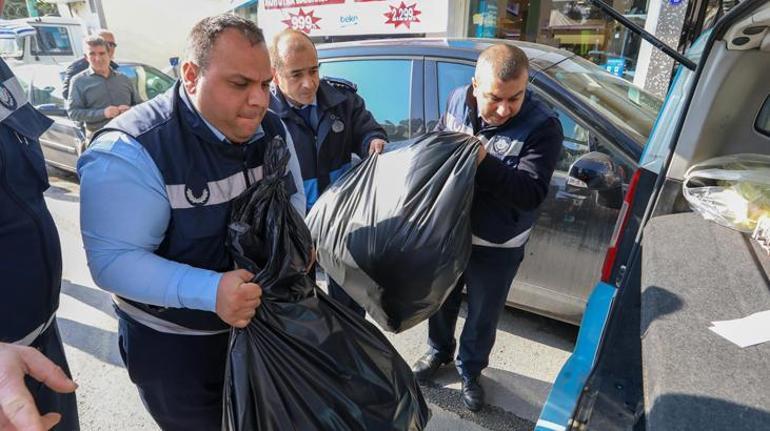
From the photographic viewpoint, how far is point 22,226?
1.21 m

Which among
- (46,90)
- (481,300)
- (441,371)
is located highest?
(46,90)

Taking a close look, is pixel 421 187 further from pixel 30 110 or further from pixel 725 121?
pixel 30 110

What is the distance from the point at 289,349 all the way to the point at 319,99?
4.25ft

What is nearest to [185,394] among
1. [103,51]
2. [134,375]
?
[134,375]

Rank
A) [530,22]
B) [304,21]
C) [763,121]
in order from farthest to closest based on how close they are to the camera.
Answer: [530,22] → [304,21] → [763,121]

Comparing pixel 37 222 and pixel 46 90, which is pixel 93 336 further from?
pixel 46 90

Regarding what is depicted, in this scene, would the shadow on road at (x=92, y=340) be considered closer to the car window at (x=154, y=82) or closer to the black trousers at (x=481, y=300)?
the black trousers at (x=481, y=300)

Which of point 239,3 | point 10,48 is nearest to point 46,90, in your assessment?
point 10,48

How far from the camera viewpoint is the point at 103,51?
4250 millimetres

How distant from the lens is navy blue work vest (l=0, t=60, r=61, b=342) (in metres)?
Answer: 1.19

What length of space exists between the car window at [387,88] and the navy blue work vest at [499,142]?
814mm

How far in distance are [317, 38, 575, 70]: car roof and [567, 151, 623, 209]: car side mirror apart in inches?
28.3

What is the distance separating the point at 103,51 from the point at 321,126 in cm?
310

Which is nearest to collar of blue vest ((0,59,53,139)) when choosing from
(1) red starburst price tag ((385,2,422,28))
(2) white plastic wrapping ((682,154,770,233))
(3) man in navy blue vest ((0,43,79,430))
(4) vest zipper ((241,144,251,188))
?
(3) man in navy blue vest ((0,43,79,430))
